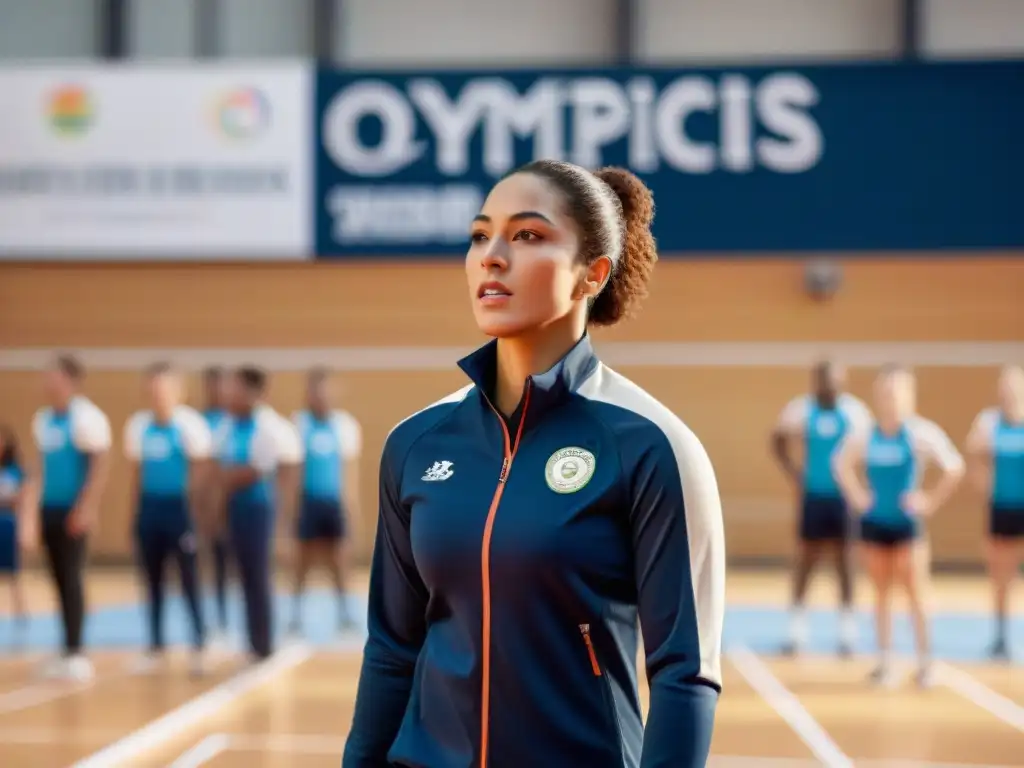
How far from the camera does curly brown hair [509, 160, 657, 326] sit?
1.87 m

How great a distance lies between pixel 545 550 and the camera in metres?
1.74

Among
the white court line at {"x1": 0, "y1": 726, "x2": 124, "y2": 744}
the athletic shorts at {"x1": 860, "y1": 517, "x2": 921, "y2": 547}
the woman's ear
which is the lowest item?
the white court line at {"x1": 0, "y1": 726, "x2": 124, "y2": 744}

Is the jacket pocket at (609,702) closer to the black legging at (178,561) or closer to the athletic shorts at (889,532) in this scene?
the athletic shorts at (889,532)

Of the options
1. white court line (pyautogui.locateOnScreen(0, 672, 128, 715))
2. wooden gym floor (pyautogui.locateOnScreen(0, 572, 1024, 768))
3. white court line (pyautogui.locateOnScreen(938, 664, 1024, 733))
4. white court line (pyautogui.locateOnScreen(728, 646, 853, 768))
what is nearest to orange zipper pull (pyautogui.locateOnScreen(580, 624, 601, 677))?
wooden gym floor (pyautogui.locateOnScreen(0, 572, 1024, 768))

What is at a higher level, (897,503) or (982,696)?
(897,503)

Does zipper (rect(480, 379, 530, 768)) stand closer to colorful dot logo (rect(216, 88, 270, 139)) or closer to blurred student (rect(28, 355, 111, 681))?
blurred student (rect(28, 355, 111, 681))

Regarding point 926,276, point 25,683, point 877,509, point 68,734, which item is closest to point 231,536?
point 25,683

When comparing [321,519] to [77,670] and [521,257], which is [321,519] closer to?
[77,670]

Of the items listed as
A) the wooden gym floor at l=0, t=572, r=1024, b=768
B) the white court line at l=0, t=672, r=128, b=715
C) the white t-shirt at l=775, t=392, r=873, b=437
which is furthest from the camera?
the white t-shirt at l=775, t=392, r=873, b=437

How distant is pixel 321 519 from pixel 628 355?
5595 mm

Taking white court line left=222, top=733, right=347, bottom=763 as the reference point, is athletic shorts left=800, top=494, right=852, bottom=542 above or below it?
above

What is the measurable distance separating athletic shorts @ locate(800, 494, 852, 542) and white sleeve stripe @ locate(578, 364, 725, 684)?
7.71m

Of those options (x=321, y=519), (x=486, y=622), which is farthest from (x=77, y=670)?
(x=486, y=622)

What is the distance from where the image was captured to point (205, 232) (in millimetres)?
9328
